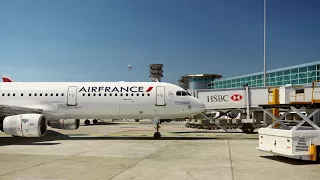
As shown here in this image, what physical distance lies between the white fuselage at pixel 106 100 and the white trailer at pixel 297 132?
835 cm

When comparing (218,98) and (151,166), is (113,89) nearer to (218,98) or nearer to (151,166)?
(218,98)

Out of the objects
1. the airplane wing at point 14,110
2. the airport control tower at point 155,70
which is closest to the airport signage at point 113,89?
the airplane wing at point 14,110

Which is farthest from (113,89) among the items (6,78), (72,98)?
(6,78)

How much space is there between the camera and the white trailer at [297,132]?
35.7ft

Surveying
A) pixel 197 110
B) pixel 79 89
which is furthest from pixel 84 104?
pixel 197 110

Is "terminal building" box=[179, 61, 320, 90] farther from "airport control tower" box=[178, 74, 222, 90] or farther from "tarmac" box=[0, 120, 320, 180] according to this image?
"tarmac" box=[0, 120, 320, 180]

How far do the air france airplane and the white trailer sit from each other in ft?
27.2

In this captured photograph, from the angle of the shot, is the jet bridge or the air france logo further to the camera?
the jet bridge

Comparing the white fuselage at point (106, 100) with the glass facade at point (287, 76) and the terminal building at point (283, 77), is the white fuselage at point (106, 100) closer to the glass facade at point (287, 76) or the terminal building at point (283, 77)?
the terminal building at point (283, 77)

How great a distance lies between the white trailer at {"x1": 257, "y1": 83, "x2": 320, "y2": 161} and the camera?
1087cm

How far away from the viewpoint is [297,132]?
1083 centimetres

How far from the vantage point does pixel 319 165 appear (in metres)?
10.7

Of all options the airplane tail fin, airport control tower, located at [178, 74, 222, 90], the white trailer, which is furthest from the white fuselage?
airport control tower, located at [178, 74, 222, 90]

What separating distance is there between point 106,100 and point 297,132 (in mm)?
13086
